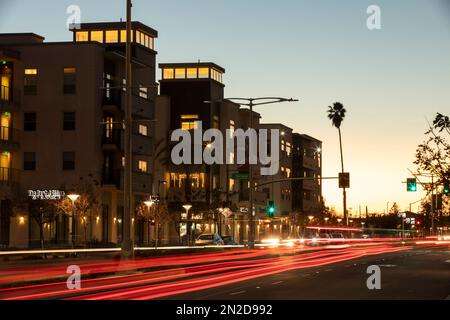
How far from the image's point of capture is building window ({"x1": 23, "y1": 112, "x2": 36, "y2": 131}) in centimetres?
6944

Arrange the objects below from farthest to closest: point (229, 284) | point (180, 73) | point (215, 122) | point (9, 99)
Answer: point (180, 73), point (215, 122), point (9, 99), point (229, 284)

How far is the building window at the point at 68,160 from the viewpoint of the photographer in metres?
69.4

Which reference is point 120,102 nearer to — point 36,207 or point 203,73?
point 36,207

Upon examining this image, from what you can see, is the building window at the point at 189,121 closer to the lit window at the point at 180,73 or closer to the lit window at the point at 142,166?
the lit window at the point at 180,73

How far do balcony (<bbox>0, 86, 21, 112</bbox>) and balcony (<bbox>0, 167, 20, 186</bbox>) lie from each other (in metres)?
4.52

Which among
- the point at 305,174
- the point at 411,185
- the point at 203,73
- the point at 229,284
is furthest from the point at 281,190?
the point at 229,284

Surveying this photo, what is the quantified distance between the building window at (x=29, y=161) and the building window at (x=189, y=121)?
31.0m

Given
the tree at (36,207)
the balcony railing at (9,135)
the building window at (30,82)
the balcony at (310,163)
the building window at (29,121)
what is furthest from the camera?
the balcony at (310,163)

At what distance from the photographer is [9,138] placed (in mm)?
67625

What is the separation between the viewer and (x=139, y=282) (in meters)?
28.9

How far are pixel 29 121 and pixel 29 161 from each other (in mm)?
3088

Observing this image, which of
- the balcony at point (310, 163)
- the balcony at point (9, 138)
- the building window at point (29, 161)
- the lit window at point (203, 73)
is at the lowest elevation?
the building window at point (29, 161)

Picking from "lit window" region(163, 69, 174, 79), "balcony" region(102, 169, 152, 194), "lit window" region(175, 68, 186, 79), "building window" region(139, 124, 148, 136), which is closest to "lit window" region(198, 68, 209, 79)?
"lit window" region(175, 68, 186, 79)

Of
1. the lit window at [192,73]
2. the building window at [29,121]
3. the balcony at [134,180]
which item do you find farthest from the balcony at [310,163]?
the building window at [29,121]
